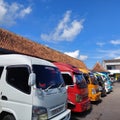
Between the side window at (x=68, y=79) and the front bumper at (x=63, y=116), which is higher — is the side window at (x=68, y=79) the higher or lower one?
the higher one

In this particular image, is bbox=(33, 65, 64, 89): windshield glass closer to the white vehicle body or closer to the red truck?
the white vehicle body

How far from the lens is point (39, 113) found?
6.51m

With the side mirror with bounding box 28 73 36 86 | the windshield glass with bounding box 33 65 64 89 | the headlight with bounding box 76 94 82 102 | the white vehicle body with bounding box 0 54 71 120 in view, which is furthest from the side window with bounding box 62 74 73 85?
the side mirror with bounding box 28 73 36 86

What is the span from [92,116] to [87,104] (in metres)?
0.62

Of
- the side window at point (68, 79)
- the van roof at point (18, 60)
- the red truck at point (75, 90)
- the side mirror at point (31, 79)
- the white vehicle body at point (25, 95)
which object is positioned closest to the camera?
the side mirror at point (31, 79)

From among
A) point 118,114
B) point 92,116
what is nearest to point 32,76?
point 92,116

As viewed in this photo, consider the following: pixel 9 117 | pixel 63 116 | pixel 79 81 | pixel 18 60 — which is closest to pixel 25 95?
pixel 9 117

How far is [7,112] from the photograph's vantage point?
695 cm

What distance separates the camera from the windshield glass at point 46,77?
6.89m

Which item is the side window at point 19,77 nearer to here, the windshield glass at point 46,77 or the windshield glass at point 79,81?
the windshield glass at point 46,77

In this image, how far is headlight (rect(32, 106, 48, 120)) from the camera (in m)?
6.41

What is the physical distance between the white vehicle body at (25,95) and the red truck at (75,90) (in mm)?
3148

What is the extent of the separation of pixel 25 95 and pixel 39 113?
0.63 meters

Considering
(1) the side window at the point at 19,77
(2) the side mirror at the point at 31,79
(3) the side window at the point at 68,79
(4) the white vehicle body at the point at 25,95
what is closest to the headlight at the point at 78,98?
(3) the side window at the point at 68,79
